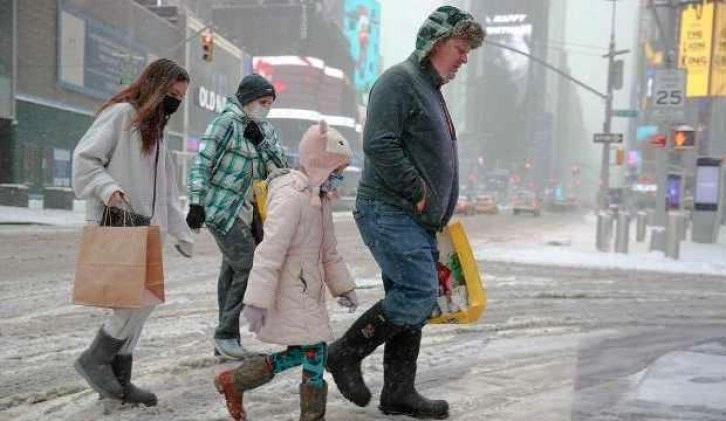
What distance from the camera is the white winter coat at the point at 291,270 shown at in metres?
3.24

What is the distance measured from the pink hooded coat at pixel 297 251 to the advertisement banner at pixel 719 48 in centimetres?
2834

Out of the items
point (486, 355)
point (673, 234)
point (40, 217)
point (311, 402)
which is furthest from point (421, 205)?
point (40, 217)

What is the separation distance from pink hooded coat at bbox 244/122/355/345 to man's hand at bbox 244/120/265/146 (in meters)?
1.57

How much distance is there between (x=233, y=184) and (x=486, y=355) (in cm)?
225

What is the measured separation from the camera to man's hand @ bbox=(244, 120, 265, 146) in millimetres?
5012

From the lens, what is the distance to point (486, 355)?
209 inches

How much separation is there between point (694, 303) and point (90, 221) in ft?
24.2

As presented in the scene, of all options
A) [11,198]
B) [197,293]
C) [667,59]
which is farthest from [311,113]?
[197,293]

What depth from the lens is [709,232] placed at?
20750 millimetres

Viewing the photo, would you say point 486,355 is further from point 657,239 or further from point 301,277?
point 657,239

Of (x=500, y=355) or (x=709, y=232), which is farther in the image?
(x=709, y=232)

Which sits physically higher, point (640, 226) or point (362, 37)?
point (362, 37)

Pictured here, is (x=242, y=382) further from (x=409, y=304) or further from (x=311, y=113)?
(x=311, y=113)

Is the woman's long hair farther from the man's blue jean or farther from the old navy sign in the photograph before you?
the old navy sign
